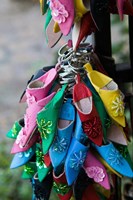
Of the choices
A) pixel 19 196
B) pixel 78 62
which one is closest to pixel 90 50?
pixel 78 62

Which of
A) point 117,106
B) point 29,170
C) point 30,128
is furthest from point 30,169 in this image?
point 117,106

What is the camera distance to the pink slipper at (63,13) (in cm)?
93

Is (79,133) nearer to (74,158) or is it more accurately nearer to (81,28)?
(74,158)

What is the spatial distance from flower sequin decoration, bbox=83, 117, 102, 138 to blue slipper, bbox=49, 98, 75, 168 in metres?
0.03

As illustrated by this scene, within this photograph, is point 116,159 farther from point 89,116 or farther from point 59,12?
point 59,12

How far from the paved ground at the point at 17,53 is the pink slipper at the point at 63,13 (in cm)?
170

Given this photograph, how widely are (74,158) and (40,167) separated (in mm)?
99

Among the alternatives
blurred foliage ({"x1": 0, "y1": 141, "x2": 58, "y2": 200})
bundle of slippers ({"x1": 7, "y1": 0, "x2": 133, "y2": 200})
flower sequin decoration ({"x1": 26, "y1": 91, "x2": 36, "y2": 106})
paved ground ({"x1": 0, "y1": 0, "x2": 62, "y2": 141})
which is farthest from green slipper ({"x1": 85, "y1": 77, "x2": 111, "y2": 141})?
paved ground ({"x1": 0, "y1": 0, "x2": 62, "y2": 141})

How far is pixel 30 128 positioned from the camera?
1.00m

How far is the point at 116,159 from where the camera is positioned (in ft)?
3.24

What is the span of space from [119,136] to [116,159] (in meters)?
0.05

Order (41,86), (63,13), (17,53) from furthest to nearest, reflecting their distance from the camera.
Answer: (17,53) → (41,86) → (63,13)

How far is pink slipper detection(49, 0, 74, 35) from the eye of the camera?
0.93 m

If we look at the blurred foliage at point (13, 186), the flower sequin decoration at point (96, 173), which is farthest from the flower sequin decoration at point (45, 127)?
the blurred foliage at point (13, 186)
